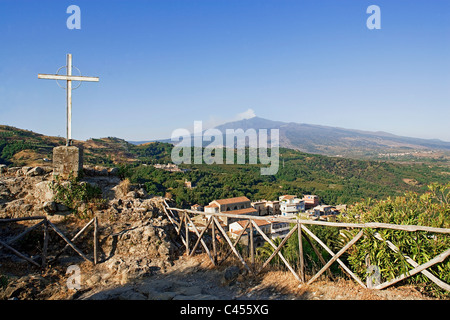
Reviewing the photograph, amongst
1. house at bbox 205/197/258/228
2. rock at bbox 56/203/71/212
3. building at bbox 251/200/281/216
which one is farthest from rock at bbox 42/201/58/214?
building at bbox 251/200/281/216

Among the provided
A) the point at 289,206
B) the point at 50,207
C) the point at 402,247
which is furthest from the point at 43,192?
the point at 289,206

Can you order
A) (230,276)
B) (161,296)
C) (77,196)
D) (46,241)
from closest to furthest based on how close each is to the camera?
1. (161,296)
2. (230,276)
3. (46,241)
4. (77,196)

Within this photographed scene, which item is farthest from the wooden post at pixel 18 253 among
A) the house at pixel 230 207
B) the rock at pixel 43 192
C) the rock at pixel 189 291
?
the house at pixel 230 207

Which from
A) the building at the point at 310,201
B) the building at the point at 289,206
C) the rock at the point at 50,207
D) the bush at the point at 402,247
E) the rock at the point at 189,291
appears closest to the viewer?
the bush at the point at 402,247

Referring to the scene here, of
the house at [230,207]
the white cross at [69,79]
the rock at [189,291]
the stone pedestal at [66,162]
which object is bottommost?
the house at [230,207]

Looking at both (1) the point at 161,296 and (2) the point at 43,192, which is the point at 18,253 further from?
(1) the point at 161,296

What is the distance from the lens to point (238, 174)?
58.1m

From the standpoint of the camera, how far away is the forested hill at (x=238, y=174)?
3809cm

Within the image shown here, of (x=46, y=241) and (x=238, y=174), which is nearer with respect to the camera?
(x=46, y=241)

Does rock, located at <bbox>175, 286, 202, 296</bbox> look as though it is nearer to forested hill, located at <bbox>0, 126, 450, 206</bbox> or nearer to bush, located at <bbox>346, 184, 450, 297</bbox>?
bush, located at <bbox>346, 184, 450, 297</bbox>

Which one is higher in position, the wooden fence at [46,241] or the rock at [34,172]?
the rock at [34,172]

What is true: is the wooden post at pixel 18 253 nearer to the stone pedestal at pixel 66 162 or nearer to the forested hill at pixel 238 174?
the stone pedestal at pixel 66 162

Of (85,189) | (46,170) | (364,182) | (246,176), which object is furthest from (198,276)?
(364,182)

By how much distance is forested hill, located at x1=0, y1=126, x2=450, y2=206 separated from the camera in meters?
38.1
